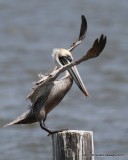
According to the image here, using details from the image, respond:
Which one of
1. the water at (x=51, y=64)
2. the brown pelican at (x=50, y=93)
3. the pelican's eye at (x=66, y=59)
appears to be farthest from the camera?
the water at (x=51, y=64)

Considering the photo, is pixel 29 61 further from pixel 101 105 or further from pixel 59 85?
pixel 59 85

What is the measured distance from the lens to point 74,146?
6.29 m

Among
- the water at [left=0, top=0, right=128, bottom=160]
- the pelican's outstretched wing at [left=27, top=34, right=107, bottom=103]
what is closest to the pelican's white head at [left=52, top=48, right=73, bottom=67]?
the pelican's outstretched wing at [left=27, top=34, right=107, bottom=103]

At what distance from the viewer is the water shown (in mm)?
12039

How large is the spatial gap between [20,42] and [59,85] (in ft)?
31.2

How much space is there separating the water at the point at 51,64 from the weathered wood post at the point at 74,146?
4891 mm

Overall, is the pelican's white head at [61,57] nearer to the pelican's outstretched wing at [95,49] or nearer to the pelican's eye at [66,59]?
the pelican's eye at [66,59]

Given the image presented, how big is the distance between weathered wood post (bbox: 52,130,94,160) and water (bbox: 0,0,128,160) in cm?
489

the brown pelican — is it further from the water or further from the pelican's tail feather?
the water

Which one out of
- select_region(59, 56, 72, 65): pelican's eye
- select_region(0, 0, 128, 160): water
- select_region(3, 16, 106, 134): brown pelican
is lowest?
select_region(3, 16, 106, 134): brown pelican

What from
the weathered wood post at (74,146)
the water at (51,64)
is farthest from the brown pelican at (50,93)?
the water at (51,64)

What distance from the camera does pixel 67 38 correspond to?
Result: 53.5 ft

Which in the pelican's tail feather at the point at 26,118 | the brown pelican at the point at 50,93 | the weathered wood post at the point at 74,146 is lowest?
the weathered wood post at the point at 74,146

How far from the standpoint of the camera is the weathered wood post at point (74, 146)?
248 inches
